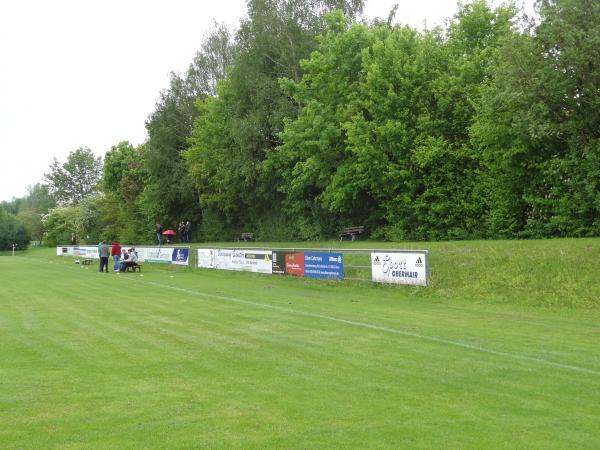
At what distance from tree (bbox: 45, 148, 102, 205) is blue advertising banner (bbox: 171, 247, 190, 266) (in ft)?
312

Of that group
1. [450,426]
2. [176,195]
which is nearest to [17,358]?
[450,426]

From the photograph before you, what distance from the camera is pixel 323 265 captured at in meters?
25.0

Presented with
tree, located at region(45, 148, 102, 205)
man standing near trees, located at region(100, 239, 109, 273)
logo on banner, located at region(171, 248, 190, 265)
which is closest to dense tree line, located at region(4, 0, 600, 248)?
logo on banner, located at region(171, 248, 190, 265)

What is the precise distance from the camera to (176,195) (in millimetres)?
58250

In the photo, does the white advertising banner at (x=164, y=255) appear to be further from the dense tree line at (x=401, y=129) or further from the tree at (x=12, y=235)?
the tree at (x=12, y=235)

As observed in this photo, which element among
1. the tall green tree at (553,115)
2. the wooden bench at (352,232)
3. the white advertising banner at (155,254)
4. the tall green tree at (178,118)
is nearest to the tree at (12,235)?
the tall green tree at (178,118)

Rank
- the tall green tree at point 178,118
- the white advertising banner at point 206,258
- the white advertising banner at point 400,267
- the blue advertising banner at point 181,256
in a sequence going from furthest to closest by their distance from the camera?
the tall green tree at point 178,118 < the blue advertising banner at point 181,256 < the white advertising banner at point 206,258 < the white advertising banner at point 400,267

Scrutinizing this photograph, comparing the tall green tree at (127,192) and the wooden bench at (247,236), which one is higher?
the tall green tree at (127,192)

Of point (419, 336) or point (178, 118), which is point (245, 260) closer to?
point (419, 336)

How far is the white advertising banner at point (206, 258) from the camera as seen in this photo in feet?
112

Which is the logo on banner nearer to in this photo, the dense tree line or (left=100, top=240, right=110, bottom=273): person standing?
(left=100, top=240, right=110, bottom=273): person standing

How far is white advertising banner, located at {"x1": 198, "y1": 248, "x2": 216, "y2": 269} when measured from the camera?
3409 cm

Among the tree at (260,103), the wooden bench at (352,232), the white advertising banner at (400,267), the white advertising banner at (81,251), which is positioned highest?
the tree at (260,103)

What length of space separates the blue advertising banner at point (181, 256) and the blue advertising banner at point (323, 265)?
12.8m
